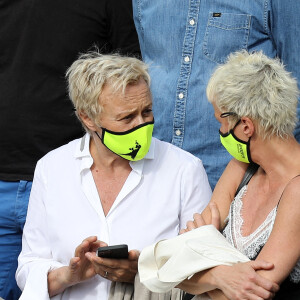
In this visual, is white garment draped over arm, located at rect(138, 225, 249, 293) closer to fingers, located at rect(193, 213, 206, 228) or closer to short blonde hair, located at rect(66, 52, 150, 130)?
fingers, located at rect(193, 213, 206, 228)

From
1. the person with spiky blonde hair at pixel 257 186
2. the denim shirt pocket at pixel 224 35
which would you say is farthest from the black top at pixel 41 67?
the person with spiky blonde hair at pixel 257 186

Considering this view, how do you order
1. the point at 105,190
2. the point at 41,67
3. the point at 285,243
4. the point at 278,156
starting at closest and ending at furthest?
the point at 285,243, the point at 278,156, the point at 105,190, the point at 41,67

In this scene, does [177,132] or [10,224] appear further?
[10,224]

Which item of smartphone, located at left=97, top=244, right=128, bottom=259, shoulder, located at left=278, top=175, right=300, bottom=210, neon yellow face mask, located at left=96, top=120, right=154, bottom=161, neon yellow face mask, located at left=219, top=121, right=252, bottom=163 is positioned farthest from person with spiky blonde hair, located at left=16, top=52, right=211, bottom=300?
shoulder, located at left=278, top=175, right=300, bottom=210

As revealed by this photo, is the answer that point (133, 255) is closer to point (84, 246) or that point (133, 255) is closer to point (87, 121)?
point (84, 246)

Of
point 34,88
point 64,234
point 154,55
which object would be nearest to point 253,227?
point 64,234

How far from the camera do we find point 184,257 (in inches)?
133

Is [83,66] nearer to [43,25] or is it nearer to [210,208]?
[43,25]

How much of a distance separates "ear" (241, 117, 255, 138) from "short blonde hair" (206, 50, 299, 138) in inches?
0.8

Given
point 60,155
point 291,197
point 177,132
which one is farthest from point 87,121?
point 291,197

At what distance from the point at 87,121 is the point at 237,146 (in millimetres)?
935

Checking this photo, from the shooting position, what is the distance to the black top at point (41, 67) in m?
4.71

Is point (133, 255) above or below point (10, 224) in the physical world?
above

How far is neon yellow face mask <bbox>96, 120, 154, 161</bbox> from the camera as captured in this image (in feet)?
13.2
